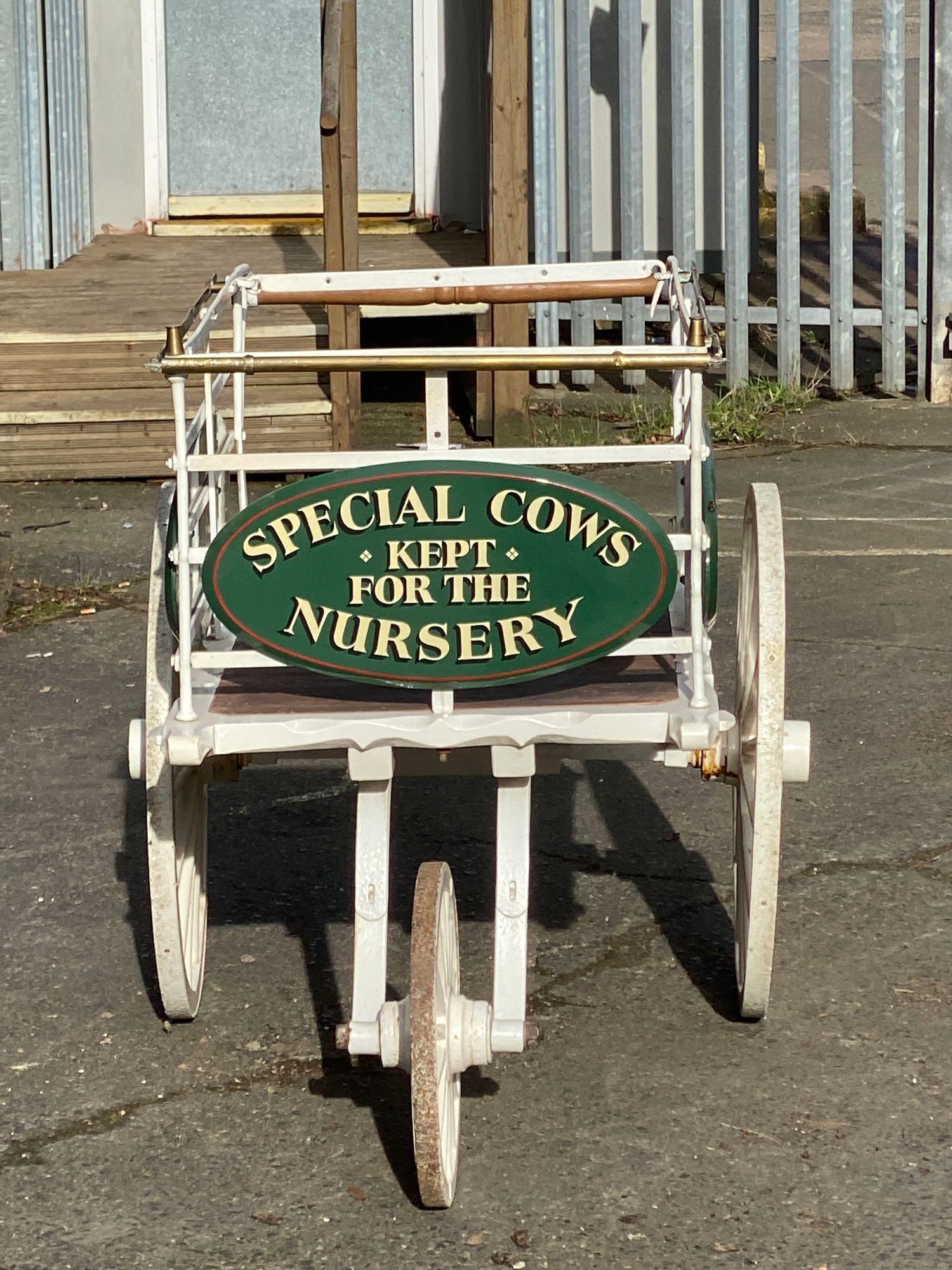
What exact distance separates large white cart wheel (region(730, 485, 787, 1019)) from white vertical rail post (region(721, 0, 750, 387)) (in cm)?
568

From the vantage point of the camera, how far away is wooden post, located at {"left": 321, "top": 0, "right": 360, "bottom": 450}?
7340 millimetres

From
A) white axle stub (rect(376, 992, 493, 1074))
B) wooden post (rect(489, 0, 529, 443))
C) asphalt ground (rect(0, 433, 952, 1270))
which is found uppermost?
wooden post (rect(489, 0, 529, 443))

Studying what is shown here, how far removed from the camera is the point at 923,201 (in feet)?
28.0

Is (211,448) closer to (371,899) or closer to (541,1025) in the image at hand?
(371,899)

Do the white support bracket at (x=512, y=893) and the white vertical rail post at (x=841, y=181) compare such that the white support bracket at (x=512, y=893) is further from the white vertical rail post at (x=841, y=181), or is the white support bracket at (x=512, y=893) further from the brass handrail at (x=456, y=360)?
the white vertical rail post at (x=841, y=181)

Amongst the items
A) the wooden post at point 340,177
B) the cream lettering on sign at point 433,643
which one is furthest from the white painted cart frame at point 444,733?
the wooden post at point 340,177

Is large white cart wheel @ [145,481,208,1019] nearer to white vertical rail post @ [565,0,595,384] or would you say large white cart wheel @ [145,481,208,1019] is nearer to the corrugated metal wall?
white vertical rail post @ [565,0,595,384]

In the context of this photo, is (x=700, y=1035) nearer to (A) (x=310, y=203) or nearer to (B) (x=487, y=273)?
(B) (x=487, y=273)

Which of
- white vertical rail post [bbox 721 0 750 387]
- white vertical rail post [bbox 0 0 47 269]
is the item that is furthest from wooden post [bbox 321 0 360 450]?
white vertical rail post [bbox 0 0 47 269]

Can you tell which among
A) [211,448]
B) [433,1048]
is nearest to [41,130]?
[211,448]

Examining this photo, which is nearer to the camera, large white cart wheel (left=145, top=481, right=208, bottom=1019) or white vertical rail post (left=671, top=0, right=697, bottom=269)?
large white cart wheel (left=145, top=481, right=208, bottom=1019)

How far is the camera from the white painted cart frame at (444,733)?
8.95 feet

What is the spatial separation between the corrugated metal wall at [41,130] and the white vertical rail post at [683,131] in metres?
3.22

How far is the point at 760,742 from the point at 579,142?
648 centimetres
